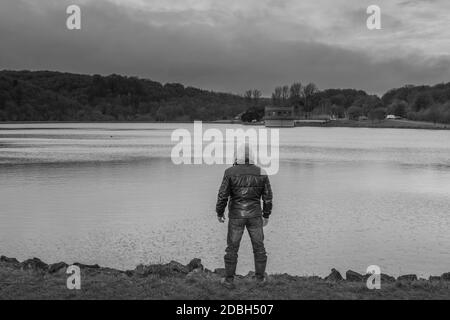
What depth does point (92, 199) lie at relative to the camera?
23.0m

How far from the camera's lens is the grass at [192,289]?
8016 mm

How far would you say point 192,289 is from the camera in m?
8.32

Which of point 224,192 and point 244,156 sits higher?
point 244,156

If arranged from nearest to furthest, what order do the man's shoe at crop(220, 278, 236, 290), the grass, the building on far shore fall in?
the grass
the man's shoe at crop(220, 278, 236, 290)
the building on far shore

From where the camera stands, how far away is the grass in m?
8.02

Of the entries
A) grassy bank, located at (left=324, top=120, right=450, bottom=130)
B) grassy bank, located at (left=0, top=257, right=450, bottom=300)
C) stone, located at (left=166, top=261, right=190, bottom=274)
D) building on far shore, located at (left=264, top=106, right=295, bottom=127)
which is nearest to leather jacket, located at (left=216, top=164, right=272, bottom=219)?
grassy bank, located at (left=0, top=257, right=450, bottom=300)

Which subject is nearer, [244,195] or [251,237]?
[244,195]

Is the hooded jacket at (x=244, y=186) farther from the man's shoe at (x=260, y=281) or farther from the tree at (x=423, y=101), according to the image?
the tree at (x=423, y=101)

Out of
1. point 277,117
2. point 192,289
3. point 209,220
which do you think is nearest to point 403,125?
point 277,117

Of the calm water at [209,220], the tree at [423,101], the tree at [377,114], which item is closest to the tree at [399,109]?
the tree at [423,101]

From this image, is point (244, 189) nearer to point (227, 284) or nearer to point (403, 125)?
point (227, 284)

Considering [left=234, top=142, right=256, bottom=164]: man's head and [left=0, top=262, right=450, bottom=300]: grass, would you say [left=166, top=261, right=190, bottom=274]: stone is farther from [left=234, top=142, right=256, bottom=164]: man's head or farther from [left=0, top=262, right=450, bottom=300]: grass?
[left=234, top=142, right=256, bottom=164]: man's head
